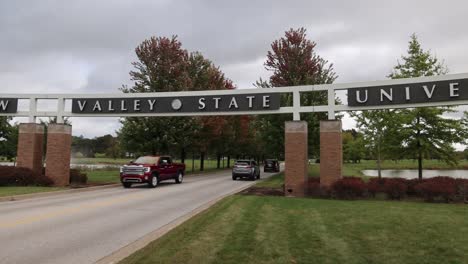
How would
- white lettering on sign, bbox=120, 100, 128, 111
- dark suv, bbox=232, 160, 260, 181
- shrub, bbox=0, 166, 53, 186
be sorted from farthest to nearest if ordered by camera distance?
1. dark suv, bbox=232, 160, 260, 181
2. white lettering on sign, bbox=120, 100, 128, 111
3. shrub, bbox=0, 166, 53, 186

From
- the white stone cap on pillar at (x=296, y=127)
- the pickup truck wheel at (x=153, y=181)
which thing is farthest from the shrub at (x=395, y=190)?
the pickup truck wheel at (x=153, y=181)

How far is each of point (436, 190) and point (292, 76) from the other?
1651 cm

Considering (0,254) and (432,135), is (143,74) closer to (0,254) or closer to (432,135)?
(432,135)

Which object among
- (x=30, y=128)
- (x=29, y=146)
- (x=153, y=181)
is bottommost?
(x=153, y=181)

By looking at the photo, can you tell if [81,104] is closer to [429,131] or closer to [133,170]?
[133,170]

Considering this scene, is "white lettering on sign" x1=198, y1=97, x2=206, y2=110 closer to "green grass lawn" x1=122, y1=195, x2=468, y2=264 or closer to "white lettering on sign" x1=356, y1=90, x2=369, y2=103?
"white lettering on sign" x1=356, y1=90, x2=369, y2=103

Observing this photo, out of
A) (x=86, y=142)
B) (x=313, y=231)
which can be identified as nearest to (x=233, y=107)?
(x=313, y=231)

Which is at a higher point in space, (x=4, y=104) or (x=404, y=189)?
(x=4, y=104)

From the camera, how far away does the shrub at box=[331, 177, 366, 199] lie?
14508 millimetres

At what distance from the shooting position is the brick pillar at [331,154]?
52.2 ft

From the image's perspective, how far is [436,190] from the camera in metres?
13.5

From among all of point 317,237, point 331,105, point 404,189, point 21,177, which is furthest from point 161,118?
point 317,237

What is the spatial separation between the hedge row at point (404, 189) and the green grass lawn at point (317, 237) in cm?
255

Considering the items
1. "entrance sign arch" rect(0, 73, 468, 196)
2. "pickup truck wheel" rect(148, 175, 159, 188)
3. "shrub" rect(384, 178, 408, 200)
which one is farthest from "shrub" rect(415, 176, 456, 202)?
"pickup truck wheel" rect(148, 175, 159, 188)
